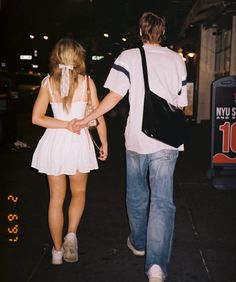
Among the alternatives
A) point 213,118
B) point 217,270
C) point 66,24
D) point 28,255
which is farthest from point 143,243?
point 66,24

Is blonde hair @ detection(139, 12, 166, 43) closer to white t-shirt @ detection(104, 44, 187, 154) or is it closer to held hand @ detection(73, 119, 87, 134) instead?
white t-shirt @ detection(104, 44, 187, 154)

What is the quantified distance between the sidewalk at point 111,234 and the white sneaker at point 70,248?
66 millimetres

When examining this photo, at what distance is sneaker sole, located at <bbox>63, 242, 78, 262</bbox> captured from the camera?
3.66 m

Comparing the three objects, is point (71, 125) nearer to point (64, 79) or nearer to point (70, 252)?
point (64, 79)

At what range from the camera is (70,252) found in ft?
12.0

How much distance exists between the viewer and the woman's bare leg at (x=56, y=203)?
356 centimetres

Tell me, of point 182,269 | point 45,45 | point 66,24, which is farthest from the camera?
point 45,45

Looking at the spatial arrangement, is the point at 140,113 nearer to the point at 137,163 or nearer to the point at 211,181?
the point at 137,163

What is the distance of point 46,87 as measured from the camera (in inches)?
135

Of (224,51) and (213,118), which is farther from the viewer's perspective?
(224,51)

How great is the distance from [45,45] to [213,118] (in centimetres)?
6715

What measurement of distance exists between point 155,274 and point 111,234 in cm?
134

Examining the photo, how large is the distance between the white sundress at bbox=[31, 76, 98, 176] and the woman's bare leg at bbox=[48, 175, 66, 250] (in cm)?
10

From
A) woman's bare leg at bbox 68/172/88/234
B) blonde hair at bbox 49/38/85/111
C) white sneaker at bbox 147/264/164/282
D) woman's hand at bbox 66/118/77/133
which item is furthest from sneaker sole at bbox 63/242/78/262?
blonde hair at bbox 49/38/85/111
